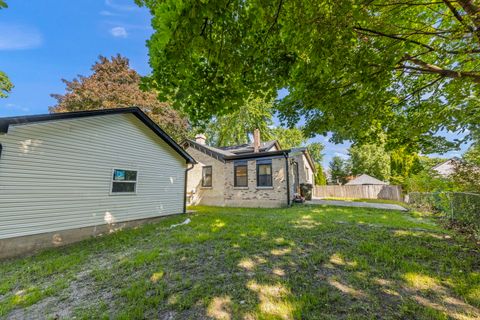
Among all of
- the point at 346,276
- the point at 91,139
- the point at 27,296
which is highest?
the point at 91,139

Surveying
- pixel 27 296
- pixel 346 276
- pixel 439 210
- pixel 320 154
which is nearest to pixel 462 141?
pixel 346 276

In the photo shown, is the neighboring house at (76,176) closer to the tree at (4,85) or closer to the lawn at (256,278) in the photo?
the lawn at (256,278)

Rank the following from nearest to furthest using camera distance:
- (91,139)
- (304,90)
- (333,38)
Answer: (333,38), (304,90), (91,139)

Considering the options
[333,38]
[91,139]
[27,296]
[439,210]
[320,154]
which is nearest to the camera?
[333,38]

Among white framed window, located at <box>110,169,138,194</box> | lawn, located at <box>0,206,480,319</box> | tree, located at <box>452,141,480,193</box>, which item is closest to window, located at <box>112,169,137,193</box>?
white framed window, located at <box>110,169,138,194</box>

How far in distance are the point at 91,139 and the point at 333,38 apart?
7336 mm

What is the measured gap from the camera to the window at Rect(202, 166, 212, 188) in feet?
47.9

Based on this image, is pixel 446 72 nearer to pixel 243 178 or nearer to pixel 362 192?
pixel 243 178

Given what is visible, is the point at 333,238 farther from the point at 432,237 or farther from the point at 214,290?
the point at 214,290

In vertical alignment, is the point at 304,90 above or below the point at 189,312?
above

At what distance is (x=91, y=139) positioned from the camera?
21.8ft

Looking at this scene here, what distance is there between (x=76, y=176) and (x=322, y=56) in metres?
7.35

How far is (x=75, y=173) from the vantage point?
6230 millimetres

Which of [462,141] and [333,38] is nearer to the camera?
[333,38]
